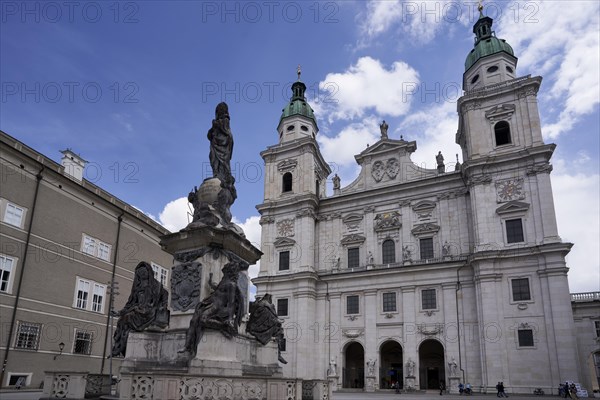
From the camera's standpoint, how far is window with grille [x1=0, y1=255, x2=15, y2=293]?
2331cm

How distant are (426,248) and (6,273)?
30.0 m

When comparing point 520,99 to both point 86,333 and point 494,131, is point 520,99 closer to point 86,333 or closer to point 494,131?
point 494,131

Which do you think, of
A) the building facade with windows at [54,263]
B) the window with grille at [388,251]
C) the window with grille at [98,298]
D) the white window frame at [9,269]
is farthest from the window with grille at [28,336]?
the window with grille at [388,251]

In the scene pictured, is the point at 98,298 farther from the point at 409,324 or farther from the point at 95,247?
the point at 409,324

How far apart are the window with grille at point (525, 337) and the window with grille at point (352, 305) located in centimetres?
1289

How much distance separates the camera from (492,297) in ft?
108

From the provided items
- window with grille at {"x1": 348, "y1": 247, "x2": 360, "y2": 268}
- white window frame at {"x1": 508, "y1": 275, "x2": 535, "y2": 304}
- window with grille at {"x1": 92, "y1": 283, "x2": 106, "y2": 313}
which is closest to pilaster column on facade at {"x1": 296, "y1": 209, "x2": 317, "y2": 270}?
window with grille at {"x1": 348, "y1": 247, "x2": 360, "y2": 268}

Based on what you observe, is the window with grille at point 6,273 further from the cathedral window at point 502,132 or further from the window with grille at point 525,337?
the cathedral window at point 502,132

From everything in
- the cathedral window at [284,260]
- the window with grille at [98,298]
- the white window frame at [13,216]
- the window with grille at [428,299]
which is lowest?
the window with grille at [98,298]

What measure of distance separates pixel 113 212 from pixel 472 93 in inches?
1204

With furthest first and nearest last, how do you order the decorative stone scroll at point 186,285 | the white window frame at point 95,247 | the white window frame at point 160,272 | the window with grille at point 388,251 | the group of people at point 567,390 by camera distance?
the window with grille at point 388,251
the white window frame at point 160,272
the white window frame at point 95,247
the group of people at point 567,390
the decorative stone scroll at point 186,285

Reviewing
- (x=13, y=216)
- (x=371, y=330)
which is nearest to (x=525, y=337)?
(x=371, y=330)

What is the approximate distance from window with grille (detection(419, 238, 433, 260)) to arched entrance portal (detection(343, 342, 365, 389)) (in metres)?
9.64

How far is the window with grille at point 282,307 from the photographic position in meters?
41.0
